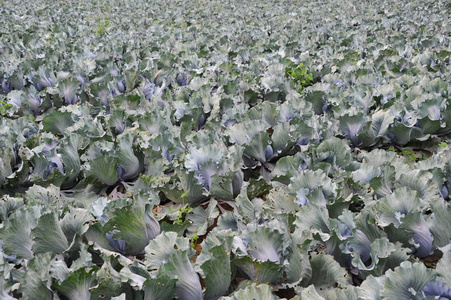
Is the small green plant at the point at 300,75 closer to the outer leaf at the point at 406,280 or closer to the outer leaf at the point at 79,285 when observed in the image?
the outer leaf at the point at 406,280

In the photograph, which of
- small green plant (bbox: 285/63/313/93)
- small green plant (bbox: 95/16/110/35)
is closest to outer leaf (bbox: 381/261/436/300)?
small green plant (bbox: 285/63/313/93)

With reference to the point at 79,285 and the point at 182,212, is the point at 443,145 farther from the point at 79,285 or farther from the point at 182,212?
the point at 79,285

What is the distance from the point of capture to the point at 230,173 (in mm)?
2250

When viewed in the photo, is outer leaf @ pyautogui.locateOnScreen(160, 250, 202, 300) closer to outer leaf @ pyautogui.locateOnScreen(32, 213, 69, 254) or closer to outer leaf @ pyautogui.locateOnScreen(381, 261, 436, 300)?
outer leaf @ pyautogui.locateOnScreen(32, 213, 69, 254)

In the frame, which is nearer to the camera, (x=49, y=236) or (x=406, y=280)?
(x=406, y=280)

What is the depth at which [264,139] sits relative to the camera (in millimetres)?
2521

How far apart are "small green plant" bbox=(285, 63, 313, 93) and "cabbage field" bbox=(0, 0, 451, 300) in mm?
18

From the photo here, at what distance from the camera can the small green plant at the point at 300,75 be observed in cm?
385

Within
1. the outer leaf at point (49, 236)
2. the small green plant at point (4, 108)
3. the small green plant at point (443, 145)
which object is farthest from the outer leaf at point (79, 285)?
the small green plant at point (4, 108)

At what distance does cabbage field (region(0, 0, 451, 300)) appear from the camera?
66.2 inches

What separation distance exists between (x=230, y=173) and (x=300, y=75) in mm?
1961

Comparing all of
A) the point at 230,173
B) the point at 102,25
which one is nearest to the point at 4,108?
the point at 230,173

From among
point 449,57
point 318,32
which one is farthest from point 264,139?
point 318,32

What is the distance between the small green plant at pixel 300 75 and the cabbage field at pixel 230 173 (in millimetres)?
18
